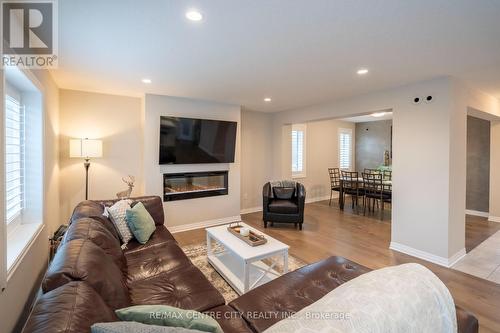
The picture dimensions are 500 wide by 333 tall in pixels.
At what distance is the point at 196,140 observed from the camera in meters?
4.45

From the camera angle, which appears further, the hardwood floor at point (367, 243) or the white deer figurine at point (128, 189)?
the white deer figurine at point (128, 189)

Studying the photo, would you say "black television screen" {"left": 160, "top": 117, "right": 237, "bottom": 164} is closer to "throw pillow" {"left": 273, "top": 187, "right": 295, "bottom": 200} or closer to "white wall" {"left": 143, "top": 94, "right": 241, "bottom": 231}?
"white wall" {"left": 143, "top": 94, "right": 241, "bottom": 231}

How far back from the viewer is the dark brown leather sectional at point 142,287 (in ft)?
3.22

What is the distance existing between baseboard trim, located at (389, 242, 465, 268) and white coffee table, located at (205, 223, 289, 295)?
1.89m

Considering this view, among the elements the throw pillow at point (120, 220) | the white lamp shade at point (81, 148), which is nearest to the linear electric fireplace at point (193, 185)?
the white lamp shade at point (81, 148)

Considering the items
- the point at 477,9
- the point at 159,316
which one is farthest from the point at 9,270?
the point at 477,9

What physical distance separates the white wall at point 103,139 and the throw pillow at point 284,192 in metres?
2.62

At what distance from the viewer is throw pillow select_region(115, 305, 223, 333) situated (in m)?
1.01

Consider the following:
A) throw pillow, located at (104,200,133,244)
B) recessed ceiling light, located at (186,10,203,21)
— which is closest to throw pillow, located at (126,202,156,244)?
throw pillow, located at (104,200,133,244)

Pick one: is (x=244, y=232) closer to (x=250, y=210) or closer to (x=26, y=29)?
(x=26, y=29)

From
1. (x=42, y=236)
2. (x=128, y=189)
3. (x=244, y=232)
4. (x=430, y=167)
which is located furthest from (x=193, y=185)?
(x=430, y=167)

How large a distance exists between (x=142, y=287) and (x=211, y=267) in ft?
4.05

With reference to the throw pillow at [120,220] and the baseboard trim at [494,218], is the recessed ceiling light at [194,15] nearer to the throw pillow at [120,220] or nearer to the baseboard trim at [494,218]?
the throw pillow at [120,220]

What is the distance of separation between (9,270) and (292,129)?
18.8ft
